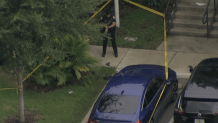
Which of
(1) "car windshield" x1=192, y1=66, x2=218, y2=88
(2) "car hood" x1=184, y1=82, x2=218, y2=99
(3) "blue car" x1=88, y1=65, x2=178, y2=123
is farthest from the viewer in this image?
(1) "car windshield" x1=192, y1=66, x2=218, y2=88

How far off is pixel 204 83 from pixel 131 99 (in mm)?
1741

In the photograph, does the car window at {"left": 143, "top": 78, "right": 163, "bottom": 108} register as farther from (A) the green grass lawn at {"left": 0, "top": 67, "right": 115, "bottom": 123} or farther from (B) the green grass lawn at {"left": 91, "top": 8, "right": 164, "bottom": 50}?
(B) the green grass lawn at {"left": 91, "top": 8, "right": 164, "bottom": 50}

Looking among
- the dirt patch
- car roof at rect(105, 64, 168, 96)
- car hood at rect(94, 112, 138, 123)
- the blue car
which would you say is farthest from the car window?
the dirt patch

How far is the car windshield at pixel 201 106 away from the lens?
8914mm

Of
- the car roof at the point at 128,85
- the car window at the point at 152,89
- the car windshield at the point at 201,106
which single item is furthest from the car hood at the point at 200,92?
the car roof at the point at 128,85

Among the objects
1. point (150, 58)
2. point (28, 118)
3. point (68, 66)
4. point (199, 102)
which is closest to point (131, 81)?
point (199, 102)

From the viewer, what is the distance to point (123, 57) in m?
14.4

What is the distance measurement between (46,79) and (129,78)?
109 inches

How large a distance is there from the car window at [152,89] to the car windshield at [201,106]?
1002 millimetres

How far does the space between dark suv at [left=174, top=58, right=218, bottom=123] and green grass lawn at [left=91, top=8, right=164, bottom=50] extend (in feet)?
17.4

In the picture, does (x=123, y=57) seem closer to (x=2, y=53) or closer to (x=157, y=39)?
(x=157, y=39)

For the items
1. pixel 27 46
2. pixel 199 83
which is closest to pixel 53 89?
pixel 27 46

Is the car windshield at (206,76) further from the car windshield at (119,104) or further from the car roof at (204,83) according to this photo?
the car windshield at (119,104)

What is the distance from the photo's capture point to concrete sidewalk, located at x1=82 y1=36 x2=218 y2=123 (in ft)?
45.0
